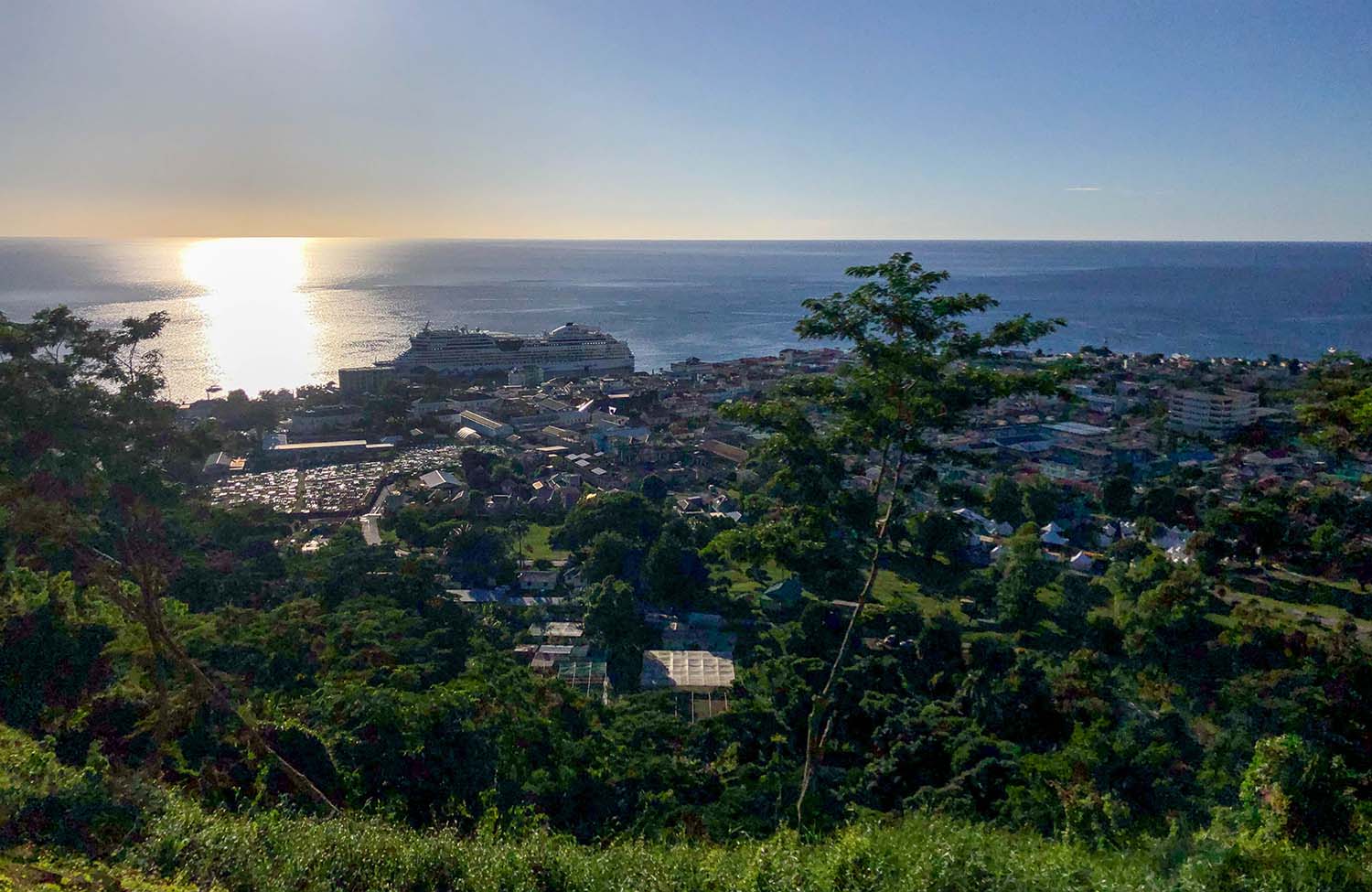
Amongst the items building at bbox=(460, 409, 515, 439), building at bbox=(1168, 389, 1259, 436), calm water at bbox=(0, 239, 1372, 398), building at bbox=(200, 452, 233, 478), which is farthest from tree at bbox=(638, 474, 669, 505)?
calm water at bbox=(0, 239, 1372, 398)

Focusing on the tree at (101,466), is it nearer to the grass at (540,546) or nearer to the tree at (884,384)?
the tree at (884,384)

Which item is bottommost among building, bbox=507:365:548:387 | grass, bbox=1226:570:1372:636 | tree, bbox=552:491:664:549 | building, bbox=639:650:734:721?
building, bbox=639:650:734:721

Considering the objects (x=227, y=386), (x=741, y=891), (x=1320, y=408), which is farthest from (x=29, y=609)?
(x=227, y=386)

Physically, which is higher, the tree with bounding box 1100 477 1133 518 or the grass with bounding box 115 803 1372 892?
the grass with bounding box 115 803 1372 892

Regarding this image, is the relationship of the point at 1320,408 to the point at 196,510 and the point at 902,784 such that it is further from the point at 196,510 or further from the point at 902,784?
the point at 196,510

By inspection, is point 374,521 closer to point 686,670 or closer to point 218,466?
point 218,466

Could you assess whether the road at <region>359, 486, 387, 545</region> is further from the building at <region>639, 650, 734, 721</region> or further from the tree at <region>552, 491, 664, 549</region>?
the building at <region>639, 650, 734, 721</region>

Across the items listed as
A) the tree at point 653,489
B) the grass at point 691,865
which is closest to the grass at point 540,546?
the tree at point 653,489
